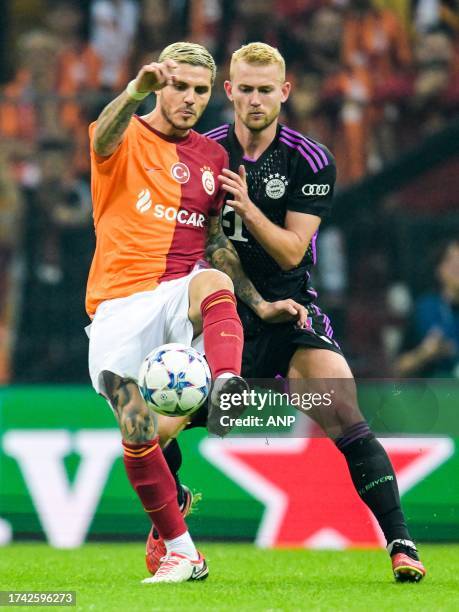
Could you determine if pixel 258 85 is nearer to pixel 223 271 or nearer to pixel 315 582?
pixel 223 271

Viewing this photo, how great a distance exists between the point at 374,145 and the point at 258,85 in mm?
5392

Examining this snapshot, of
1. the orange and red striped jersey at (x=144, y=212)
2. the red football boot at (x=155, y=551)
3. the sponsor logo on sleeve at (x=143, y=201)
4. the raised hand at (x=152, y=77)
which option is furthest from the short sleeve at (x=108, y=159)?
the red football boot at (x=155, y=551)

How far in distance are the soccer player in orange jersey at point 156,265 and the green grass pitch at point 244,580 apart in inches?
12.5

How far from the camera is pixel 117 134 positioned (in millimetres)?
5121

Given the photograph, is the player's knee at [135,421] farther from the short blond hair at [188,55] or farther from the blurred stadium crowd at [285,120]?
the blurred stadium crowd at [285,120]

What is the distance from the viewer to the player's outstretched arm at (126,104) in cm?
490

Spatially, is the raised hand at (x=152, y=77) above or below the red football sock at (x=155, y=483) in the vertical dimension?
above

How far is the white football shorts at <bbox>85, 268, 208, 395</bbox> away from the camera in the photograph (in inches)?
203

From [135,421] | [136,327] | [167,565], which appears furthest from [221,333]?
[167,565]

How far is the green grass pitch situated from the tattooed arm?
44.8 inches

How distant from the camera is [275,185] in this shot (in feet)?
18.8

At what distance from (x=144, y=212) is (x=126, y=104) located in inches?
20.5

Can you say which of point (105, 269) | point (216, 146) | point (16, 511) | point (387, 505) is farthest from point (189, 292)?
point (16, 511)

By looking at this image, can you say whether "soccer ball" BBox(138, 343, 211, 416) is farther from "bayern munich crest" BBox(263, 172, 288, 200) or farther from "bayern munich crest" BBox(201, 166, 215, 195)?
"bayern munich crest" BBox(263, 172, 288, 200)
